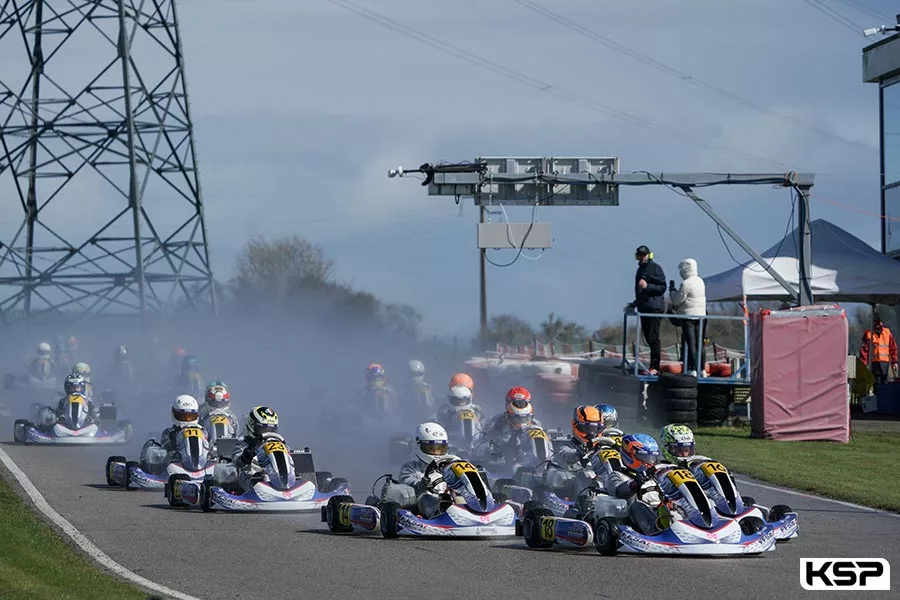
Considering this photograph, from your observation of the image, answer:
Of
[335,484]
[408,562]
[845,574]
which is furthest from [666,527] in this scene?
[335,484]

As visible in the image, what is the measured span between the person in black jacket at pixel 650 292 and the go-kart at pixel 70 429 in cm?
976

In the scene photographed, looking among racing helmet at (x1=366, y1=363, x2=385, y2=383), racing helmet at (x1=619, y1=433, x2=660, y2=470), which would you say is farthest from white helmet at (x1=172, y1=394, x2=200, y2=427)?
racing helmet at (x1=366, y1=363, x2=385, y2=383)

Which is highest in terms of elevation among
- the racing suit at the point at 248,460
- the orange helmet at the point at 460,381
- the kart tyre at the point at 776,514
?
the orange helmet at the point at 460,381

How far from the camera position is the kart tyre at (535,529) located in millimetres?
13625

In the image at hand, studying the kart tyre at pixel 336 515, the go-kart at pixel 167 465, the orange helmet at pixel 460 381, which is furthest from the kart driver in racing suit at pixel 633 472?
the orange helmet at pixel 460 381

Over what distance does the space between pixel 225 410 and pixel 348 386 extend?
63.3 feet

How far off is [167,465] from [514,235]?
1090 cm

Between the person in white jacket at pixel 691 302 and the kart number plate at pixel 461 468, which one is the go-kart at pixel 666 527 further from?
the person in white jacket at pixel 691 302

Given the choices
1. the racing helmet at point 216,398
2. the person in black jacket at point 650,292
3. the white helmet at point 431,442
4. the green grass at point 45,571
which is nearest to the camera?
the green grass at point 45,571

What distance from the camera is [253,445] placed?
17359 millimetres

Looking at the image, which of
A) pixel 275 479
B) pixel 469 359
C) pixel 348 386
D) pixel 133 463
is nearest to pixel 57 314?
pixel 348 386

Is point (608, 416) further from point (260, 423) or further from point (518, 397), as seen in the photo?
point (260, 423)

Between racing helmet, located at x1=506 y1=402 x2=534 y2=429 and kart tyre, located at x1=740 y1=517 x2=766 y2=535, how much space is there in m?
6.99

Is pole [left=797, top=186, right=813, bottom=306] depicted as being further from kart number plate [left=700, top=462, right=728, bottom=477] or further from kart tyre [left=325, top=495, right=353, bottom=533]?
kart tyre [left=325, top=495, right=353, bottom=533]
